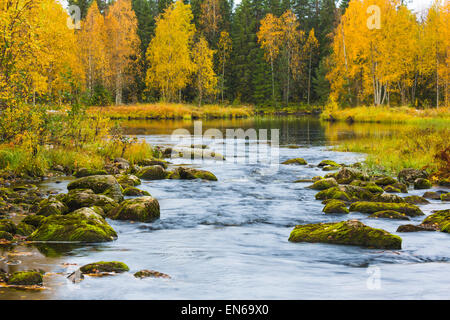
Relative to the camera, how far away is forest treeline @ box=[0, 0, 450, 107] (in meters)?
44.2

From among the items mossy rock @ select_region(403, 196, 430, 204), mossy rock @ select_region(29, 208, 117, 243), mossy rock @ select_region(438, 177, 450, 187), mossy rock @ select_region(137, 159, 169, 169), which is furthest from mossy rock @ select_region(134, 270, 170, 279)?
mossy rock @ select_region(137, 159, 169, 169)

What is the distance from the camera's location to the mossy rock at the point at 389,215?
10.0 metres

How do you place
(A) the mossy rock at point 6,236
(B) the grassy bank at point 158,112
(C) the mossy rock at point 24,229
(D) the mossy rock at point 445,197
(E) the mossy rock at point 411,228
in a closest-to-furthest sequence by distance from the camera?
(A) the mossy rock at point 6,236 < (C) the mossy rock at point 24,229 < (E) the mossy rock at point 411,228 < (D) the mossy rock at point 445,197 < (B) the grassy bank at point 158,112

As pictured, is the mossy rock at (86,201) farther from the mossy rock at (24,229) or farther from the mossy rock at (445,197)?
the mossy rock at (445,197)

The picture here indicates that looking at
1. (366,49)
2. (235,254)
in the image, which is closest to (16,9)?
(235,254)

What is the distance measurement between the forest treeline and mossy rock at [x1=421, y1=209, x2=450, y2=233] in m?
23.0

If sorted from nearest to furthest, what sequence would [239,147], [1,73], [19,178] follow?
[1,73] → [19,178] → [239,147]

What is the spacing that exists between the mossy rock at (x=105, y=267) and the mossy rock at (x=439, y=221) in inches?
228

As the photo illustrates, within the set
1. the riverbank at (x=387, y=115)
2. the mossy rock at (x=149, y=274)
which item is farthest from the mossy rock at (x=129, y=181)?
the riverbank at (x=387, y=115)

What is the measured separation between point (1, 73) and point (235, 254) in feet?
25.8

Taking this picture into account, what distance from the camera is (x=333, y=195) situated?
1208 centimetres

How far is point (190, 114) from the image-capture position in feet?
Answer: 169

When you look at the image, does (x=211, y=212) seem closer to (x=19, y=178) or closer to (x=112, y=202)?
(x=112, y=202)

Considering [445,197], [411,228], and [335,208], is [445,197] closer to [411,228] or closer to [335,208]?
[335,208]
